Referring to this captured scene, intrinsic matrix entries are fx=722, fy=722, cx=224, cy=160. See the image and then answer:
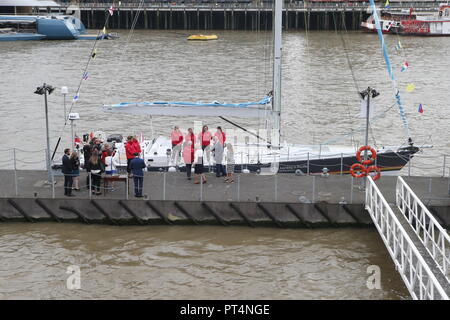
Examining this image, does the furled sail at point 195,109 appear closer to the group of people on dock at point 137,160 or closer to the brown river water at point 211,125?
the group of people on dock at point 137,160

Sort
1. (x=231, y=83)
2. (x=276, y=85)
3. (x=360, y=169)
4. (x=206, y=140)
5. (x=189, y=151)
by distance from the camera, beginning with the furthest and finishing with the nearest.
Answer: (x=231, y=83) → (x=276, y=85) → (x=206, y=140) → (x=189, y=151) → (x=360, y=169)

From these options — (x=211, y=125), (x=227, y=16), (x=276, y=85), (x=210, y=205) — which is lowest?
(x=211, y=125)

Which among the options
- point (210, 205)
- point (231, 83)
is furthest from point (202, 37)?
point (210, 205)

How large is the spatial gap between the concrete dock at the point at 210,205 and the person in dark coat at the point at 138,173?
8.8 inches

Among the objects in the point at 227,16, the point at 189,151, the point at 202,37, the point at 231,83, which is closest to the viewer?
the point at 189,151

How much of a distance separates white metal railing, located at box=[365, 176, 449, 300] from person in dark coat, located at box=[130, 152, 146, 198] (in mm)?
6073

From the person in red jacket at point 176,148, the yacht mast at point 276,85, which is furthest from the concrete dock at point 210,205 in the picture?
the yacht mast at point 276,85

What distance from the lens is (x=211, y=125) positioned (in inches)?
1410

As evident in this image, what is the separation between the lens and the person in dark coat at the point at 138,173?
1950 centimetres

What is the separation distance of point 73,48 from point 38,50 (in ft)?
11.1

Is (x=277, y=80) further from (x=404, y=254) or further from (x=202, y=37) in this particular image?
(x=202, y=37)

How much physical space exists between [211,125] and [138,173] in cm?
1639
